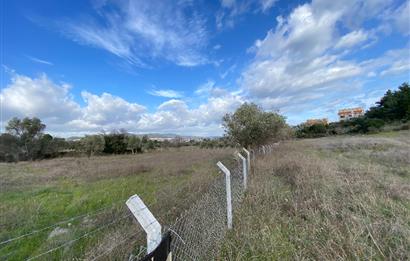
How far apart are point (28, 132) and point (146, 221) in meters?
57.0

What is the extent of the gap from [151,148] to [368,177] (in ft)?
163

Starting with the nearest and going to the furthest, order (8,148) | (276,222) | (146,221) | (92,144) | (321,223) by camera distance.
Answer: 1. (146,221)
2. (321,223)
3. (276,222)
4. (8,148)
5. (92,144)

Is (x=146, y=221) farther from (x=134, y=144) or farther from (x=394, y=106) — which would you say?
(x=394, y=106)

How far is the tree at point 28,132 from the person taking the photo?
144ft

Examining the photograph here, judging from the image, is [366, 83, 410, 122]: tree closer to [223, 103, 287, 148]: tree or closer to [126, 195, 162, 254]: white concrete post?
[223, 103, 287, 148]: tree

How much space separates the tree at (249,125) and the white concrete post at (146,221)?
1314 cm

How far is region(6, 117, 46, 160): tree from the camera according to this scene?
43812mm

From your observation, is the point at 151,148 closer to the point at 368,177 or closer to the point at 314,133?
the point at 314,133

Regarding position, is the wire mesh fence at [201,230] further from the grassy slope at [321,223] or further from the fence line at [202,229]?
the grassy slope at [321,223]

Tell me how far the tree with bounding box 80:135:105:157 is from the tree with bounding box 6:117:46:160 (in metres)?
8.22

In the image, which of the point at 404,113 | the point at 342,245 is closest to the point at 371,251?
the point at 342,245

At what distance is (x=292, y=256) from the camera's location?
3.21m

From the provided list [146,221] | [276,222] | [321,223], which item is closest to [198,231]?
[276,222]

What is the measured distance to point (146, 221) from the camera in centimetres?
164
